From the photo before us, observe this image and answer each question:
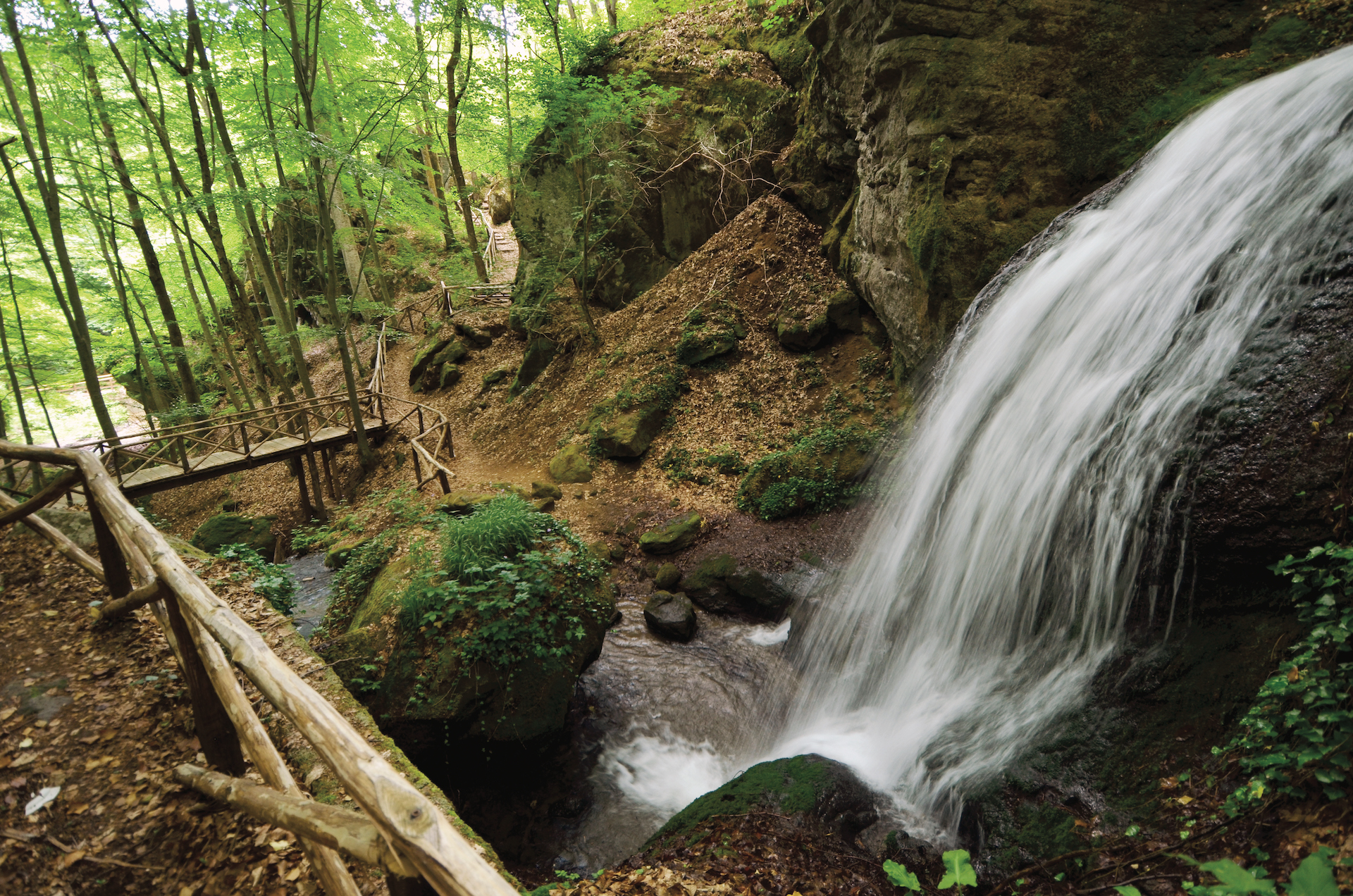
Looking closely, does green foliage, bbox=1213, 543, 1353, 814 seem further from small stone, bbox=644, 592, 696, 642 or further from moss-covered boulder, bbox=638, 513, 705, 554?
moss-covered boulder, bbox=638, 513, 705, 554

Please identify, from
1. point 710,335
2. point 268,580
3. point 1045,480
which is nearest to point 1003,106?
point 1045,480

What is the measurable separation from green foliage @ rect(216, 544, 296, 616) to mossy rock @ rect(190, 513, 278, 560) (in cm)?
588

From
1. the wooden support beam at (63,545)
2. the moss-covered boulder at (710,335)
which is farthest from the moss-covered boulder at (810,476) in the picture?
the wooden support beam at (63,545)

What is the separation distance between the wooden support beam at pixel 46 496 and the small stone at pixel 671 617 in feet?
18.1

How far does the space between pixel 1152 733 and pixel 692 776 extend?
3681 mm

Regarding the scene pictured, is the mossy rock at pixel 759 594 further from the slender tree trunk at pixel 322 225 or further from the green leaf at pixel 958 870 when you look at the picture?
the slender tree trunk at pixel 322 225

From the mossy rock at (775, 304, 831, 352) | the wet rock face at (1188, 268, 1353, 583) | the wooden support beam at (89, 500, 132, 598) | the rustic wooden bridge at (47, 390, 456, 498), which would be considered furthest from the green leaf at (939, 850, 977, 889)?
the rustic wooden bridge at (47, 390, 456, 498)

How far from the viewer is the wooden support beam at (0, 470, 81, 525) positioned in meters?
4.52

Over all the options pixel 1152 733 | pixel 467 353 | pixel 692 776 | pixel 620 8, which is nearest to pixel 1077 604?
pixel 1152 733

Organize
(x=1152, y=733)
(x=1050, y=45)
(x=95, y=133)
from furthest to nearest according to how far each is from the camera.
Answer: (x=95, y=133), (x=1050, y=45), (x=1152, y=733)

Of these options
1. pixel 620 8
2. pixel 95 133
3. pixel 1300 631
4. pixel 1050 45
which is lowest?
pixel 1300 631

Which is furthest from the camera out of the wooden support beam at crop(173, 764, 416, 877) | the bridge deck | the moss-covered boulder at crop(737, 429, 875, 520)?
the bridge deck

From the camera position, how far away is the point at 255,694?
3.95 meters

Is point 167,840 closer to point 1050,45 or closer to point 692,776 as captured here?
point 692,776
